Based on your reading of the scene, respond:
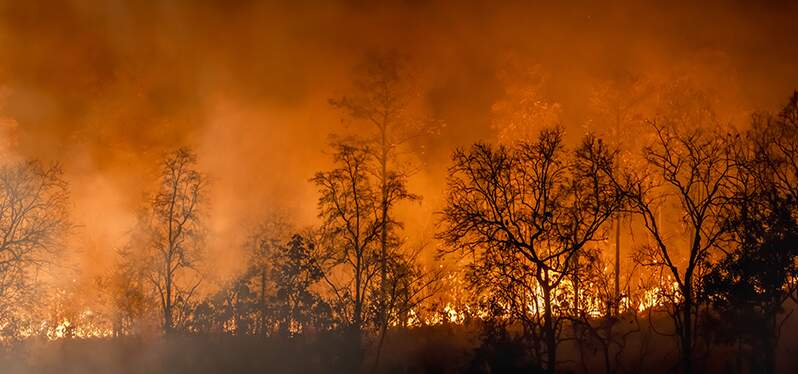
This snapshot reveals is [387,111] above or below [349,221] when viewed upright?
above

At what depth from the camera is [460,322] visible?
32.6m

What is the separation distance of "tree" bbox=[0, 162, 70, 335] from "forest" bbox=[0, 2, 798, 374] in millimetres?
127

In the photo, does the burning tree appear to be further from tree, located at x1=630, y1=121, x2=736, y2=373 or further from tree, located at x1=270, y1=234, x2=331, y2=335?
tree, located at x1=630, y1=121, x2=736, y2=373

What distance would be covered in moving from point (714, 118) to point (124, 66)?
30788 mm

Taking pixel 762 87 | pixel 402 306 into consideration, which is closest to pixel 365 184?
pixel 402 306

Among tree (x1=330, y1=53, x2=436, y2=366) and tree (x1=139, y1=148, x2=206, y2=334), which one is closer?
tree (x1=330, y1=53, x2=436, y2=366)

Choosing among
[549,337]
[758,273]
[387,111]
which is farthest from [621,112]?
[549,337]

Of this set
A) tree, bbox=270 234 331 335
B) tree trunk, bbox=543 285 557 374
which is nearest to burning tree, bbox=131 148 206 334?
tree, bbox=270 234 331 335

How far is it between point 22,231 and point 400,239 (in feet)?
51.8

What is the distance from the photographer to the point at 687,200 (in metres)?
26.8

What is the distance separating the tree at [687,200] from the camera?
25.6m

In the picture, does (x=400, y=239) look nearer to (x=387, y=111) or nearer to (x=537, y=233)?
(x=387, y=111)

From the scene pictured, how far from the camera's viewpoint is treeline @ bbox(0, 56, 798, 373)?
84.1ft

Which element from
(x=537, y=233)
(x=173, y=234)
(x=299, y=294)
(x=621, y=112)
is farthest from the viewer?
(x=621, y=112)
